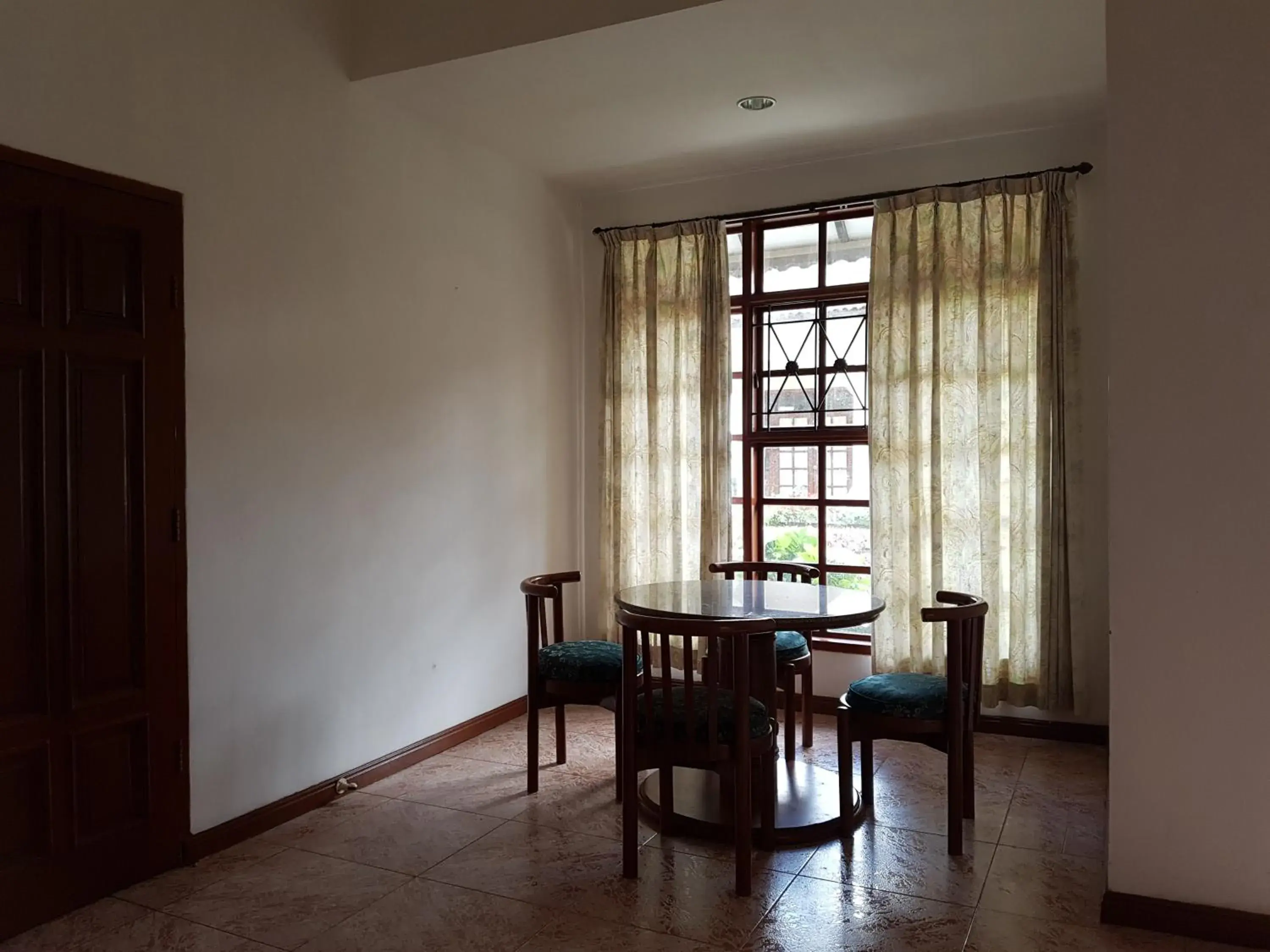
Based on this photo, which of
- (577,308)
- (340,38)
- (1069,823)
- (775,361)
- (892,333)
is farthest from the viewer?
(577,308)

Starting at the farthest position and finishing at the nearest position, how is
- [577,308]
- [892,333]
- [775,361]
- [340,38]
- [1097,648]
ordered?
[577,308] → [775,361] → [892,333] → [1097,648] → [340,38]

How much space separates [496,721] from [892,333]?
2673 mm

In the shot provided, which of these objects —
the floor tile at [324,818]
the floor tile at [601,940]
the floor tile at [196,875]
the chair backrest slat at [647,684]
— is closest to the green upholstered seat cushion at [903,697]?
the chair backrest slat at [647,684]

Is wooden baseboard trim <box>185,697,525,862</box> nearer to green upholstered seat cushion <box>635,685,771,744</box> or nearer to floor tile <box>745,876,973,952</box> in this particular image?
green upholstered seat cushion <box>635,685,771,744</box>

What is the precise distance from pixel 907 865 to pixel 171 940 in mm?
2167

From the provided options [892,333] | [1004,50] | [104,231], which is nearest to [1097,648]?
[892,333]

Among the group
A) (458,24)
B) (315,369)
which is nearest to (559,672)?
(315,369)

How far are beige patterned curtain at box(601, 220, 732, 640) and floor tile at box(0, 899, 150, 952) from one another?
9.20 feet

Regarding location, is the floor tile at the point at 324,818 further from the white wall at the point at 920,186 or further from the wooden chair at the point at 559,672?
the white wall at the point at 920,186

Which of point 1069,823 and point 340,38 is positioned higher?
point 340,38

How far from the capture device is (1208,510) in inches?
98.2

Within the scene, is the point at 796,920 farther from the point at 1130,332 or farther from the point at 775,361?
the point at 775,361

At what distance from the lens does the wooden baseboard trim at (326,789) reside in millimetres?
3100

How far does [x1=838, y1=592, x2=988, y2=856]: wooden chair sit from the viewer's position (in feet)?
9.87
